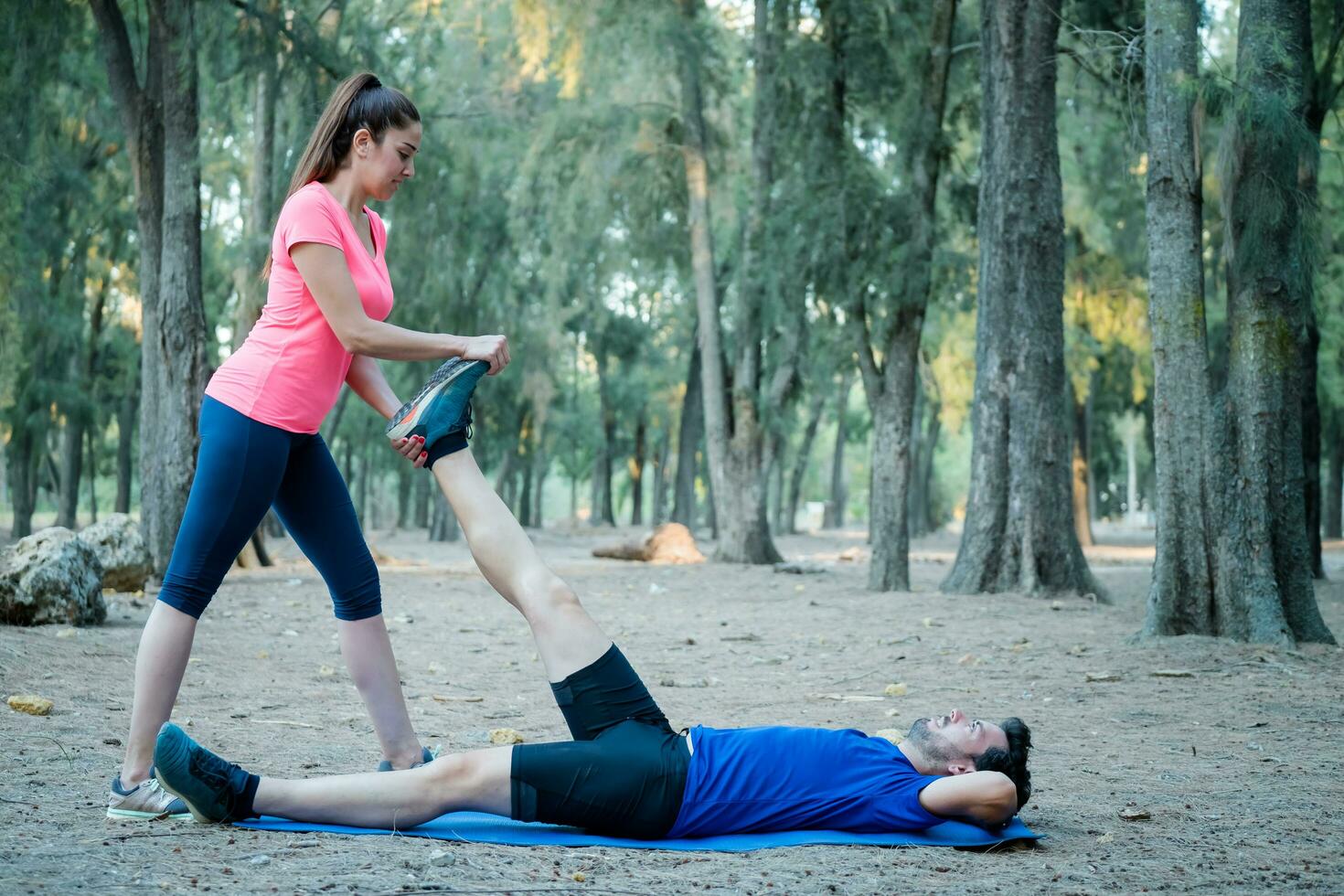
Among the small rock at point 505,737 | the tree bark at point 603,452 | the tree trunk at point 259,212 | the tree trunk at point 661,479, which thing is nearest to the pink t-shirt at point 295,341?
the small rock at point 505,737

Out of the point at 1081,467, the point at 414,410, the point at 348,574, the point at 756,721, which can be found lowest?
the point at 756,721

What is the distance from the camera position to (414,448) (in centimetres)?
382

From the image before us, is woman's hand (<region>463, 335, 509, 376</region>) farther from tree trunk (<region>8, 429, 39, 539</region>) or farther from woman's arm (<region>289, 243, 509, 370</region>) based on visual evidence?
tree trunk (<region>8, 429, 39, 539</region>)

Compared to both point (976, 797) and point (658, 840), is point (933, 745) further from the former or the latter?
point (658, 840)

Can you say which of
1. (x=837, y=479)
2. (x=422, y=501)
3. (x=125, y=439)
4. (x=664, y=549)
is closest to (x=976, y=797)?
(x=664, y=549)

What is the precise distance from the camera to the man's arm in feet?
12.6

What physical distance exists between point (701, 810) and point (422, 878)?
35.7 inches

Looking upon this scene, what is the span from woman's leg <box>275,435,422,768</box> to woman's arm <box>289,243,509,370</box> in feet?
1.46

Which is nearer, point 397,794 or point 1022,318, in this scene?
point 397,794

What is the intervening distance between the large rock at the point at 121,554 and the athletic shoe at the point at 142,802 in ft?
28.8

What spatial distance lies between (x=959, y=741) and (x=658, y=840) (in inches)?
38.5

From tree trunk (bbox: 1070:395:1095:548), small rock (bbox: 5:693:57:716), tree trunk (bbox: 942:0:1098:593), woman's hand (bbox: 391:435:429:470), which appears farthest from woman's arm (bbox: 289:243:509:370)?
tree trunk (bbox: 1070:395:1095:548)

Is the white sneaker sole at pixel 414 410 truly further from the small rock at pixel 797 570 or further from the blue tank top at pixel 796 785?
the small rock at pixel 797 570

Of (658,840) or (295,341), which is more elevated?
(295,341)
